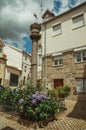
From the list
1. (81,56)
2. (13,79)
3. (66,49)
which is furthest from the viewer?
(13,79)

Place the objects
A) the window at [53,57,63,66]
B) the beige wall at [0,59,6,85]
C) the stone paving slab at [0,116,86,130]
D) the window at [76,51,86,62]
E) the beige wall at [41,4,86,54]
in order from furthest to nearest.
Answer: the beige wall at [0,59,6,85], the window at [53,57,63,66], the beige wall at [41,4,86,54], the window at [76,51,86,62], the stone paving slab at [0,116,86,130]

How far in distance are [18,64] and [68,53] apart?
1995 centimetres

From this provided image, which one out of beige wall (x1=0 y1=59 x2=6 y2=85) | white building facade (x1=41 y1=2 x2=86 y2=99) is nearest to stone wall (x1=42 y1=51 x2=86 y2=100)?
white building facade (x1=41 y1=2 x2=86 y2=99)

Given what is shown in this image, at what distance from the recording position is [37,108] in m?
6.57

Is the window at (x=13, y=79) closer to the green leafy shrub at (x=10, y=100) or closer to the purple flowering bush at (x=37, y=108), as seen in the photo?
the green leafy shrub at (x=10, y=100)

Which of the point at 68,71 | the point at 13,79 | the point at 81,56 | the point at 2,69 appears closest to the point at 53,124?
the point at 68,71

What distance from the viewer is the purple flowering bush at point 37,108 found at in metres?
6.52

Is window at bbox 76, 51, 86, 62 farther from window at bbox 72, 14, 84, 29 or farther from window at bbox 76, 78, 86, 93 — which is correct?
window at bbox 72, 14, 84, 29

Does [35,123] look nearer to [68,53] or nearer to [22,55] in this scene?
[68,53]

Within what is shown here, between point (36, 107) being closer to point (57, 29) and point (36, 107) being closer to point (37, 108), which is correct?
point (37, 108)

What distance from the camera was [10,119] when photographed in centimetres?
746

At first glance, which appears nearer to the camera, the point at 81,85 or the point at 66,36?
the point at 81,85

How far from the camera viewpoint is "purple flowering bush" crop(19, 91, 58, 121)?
6520 mm

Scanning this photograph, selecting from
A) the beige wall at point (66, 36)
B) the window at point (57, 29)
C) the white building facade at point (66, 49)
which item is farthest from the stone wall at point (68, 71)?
the window at point (57, 29)
